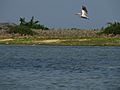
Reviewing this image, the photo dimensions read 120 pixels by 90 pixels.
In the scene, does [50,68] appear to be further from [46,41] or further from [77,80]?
[46,41]

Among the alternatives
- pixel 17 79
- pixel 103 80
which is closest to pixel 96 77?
pixel 103 80

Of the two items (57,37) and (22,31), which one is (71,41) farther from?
(22,31)

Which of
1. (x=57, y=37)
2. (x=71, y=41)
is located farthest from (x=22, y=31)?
(x=71, y=41)

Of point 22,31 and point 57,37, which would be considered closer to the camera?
point 57,37

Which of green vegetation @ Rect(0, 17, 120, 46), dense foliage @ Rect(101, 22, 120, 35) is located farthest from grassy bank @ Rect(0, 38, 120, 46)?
dense foliage @ Rect(101, 22, 120, 35)

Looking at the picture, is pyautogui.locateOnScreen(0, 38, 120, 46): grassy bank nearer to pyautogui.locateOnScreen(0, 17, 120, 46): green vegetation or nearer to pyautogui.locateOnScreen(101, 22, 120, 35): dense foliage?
pyautogui.locateOnScreen(0, 17, 120, 46): green vegetation

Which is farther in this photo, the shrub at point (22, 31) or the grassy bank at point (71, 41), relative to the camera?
the shrub at point (22, 31)

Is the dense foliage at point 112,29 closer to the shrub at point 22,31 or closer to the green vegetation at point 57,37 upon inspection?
the green vegetation at point 57,37

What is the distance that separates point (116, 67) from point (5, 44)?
60423mm

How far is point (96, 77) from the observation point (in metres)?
48.6

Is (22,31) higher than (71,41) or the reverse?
higher

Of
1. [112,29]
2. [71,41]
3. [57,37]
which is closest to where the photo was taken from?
[71,41]

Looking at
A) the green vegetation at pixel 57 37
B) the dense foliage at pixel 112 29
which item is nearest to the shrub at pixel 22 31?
the green vegetation at pixel 57 37

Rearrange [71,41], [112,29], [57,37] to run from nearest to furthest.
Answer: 1. [71,41]
2. [57,37]
3. [112,29]
